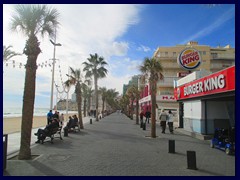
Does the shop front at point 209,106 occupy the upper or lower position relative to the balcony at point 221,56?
lower

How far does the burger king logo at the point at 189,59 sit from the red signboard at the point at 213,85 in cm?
402

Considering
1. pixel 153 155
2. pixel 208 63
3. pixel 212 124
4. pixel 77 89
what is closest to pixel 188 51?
pixel 212 124

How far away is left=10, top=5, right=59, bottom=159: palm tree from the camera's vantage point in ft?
28.1

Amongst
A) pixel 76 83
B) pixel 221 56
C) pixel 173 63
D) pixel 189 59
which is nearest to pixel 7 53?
pixel 76 83

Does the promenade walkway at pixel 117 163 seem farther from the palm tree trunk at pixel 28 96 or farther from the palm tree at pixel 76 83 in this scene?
the palm tree at pixel 76 83

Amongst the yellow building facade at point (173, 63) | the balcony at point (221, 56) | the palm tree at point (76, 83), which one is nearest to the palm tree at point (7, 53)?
the palm tree at point (76, 83)

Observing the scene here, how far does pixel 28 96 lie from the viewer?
8695 millimetres

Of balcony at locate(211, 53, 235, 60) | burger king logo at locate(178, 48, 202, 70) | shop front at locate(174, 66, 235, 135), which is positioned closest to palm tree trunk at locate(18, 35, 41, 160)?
shop front at locate(174, 66, 235, 135)

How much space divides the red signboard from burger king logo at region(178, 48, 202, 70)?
4021mm

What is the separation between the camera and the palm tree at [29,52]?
8.58 meters

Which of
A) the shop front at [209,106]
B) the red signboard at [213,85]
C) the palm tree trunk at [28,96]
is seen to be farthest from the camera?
the shop front at [209,106]

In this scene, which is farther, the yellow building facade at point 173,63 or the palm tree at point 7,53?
the yellow building facade at point 173,63

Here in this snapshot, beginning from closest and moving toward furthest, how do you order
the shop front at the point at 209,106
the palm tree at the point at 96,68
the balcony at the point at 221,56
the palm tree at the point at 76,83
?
the shop front at the point at 209,106 < the palm tree at the point at 76,83 < the palm tree at the point at 96,68 < the balcony at the point at 221,56

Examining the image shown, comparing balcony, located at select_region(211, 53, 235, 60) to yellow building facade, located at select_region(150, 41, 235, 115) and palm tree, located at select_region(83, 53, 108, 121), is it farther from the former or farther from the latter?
palm tree, located at select_region(83, 53, 108, 121)
